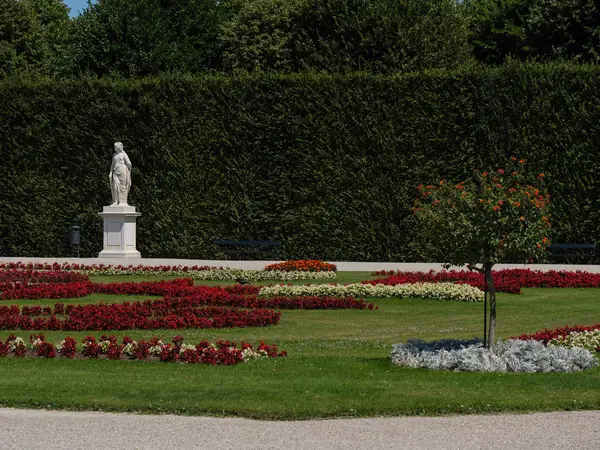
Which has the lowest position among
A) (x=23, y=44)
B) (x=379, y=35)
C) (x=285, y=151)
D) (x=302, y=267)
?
(x=302, y=267)

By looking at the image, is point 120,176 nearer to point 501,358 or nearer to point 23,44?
point 501,358

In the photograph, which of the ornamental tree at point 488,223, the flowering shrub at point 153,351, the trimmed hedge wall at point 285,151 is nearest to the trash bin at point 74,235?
the trimmed hedge wall at point 285,151

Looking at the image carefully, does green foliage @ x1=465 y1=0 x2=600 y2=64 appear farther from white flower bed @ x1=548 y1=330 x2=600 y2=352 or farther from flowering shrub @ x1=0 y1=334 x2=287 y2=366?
flowering shrub @ x1=0 y1=334 x2=287 y2=366

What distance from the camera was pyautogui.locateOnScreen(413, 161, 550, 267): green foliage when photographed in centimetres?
1123

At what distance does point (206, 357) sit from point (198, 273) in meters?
12.3

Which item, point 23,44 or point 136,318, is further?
point 23,44

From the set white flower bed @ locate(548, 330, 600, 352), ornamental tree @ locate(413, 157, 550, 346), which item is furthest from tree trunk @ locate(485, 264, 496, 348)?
white flower bed @ locate(548, 330, 600, 352)

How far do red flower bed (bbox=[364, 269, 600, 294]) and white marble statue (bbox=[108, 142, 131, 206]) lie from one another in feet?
31.9

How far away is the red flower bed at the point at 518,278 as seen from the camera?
67.5ft

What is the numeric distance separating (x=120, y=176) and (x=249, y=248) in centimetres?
390

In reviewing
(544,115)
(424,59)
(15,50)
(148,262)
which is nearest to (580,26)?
(424,59)

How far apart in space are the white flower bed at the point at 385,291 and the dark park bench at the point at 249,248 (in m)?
9.32

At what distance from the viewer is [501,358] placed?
35.9 ft

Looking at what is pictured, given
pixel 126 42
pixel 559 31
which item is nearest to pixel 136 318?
pixel 559 31
